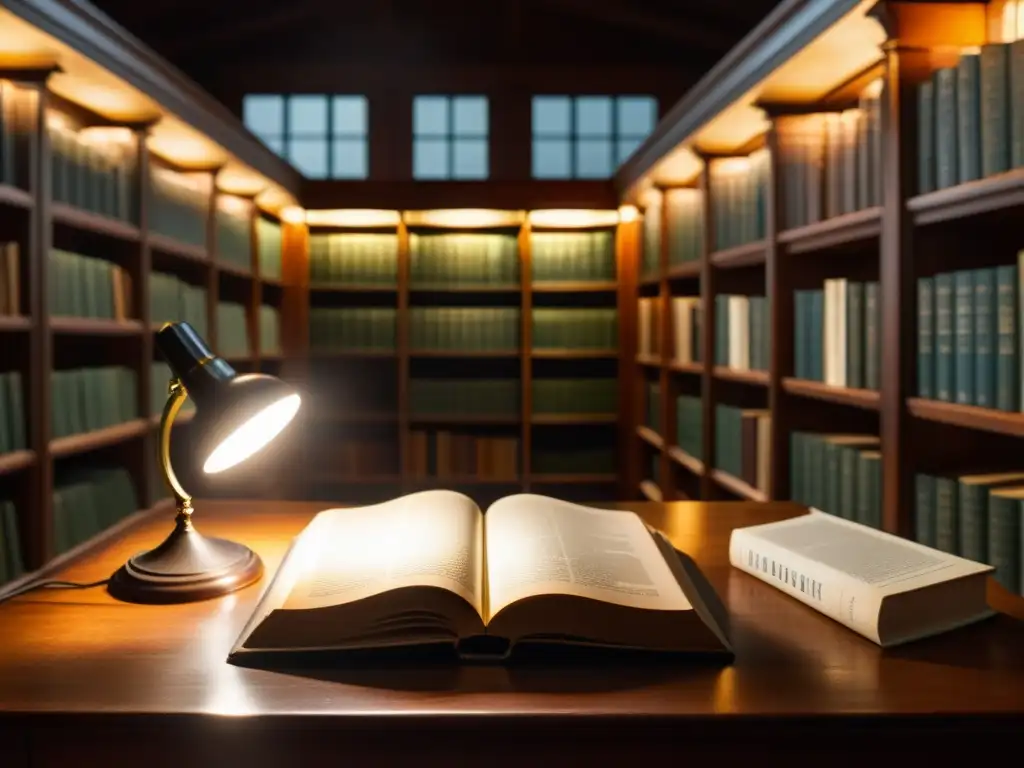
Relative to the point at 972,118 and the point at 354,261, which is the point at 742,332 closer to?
the point at 972,118

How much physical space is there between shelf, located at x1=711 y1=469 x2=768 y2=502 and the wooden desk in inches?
73.7

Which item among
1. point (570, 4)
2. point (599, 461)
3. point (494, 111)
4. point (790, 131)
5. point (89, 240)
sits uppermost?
point (570, 4)

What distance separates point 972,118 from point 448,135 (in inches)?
178

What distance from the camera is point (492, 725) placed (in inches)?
29.2

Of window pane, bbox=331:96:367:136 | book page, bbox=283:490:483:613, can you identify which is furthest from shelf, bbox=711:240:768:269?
window pane, bbox=331:96:367:136

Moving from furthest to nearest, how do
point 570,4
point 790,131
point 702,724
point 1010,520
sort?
point 570,4, point 790,131, point 1010,520, point 702,724

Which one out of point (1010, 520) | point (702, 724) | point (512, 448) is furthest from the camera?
point (512, 448)

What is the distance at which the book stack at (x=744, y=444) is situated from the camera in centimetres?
271

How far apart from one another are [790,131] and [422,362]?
2.91 metres

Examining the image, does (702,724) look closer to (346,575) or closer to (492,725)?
(492,725)

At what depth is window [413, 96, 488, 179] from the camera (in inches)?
228

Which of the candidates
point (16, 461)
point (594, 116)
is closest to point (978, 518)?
point (16, 461)

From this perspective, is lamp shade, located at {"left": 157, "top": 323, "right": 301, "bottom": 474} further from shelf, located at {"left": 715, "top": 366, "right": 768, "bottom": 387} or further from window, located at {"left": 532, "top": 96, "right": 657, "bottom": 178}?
window, located at {"left": 532, "top": 96, "right": 657, "bottom": 178}

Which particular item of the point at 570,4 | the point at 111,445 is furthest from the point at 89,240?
the point at 570,4
